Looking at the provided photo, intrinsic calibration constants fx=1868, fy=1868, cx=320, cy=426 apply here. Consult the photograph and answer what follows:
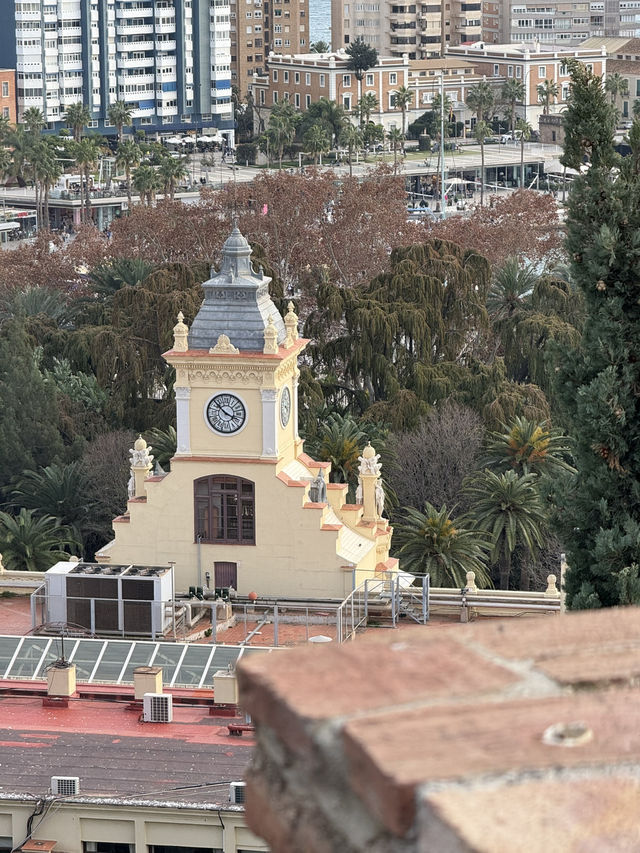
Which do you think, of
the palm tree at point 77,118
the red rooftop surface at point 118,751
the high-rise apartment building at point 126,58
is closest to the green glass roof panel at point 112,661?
the red rooftop surface at point 118,751

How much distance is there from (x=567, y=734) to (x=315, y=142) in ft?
504

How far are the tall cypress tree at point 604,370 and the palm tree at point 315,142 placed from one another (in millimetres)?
134560

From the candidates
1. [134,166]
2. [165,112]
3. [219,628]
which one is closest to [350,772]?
[219,628]

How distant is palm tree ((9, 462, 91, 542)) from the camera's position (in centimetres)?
4828

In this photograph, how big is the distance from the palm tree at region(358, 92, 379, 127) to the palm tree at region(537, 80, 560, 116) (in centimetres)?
1789

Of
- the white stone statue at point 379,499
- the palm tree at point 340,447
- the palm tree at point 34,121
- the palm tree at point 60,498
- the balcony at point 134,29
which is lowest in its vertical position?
the palm tree at point 60,498

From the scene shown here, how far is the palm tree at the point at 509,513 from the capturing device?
4297 cm

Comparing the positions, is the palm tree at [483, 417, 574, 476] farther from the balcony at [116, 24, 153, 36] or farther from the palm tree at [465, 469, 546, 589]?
the balcony at [116, 24, 153, 36]

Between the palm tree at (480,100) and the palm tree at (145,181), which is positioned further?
the palm tree at (480,100)

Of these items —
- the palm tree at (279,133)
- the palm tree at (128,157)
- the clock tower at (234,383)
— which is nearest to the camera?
the clock tower at (234,383)

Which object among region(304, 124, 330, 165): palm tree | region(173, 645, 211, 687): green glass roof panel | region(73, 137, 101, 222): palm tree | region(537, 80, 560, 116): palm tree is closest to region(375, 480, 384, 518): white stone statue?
region(173, 645, 211, 687): green glass roof panel

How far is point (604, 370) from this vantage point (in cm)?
2164

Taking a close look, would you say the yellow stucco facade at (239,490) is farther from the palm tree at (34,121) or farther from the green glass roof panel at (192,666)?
the palm tree at (34,121)

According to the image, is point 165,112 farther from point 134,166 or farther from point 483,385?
point 483,385
